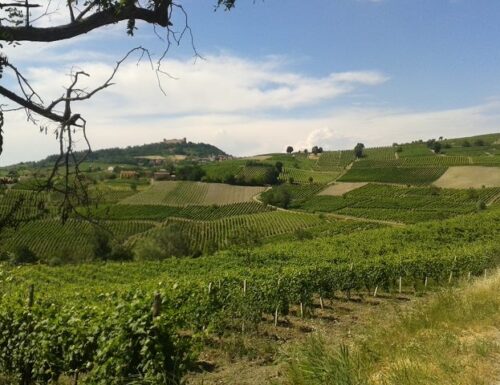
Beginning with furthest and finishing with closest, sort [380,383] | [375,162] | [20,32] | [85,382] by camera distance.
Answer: [375,162] < [85,382] < [380,383] < [20,32]

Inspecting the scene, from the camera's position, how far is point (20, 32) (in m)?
3.80

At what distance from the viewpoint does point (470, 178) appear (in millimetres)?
90812

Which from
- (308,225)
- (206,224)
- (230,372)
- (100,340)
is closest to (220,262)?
(230,372)

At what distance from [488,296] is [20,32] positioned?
27.2ft

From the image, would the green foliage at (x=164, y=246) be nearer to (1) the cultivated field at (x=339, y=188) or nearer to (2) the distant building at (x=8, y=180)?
(1) the cultivated field at (x=339, y=188)

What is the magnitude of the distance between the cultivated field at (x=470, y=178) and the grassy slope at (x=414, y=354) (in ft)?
287

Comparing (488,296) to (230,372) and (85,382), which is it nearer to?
(230,372)

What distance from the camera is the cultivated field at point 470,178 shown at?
86.4 metres

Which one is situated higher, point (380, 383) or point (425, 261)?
point (380, 383)

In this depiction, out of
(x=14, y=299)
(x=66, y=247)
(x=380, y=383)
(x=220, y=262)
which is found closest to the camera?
(x=380, y=383)

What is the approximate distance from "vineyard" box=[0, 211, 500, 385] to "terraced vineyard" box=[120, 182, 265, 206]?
192 ft

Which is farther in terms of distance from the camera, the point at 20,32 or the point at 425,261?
the point at 425,261

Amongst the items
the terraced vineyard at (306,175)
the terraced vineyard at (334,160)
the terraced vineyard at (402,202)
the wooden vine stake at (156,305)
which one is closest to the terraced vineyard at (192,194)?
the terraced vineyard at (306,175)

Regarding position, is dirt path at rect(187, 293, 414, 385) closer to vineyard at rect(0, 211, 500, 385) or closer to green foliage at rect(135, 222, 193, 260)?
vineyard at rect(0, 211, 500, 385)
